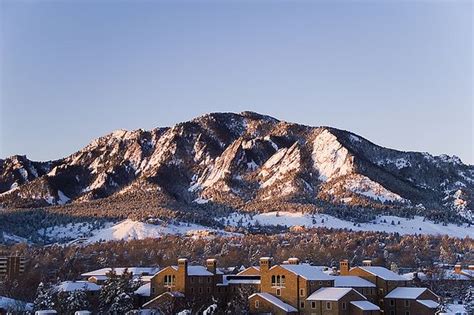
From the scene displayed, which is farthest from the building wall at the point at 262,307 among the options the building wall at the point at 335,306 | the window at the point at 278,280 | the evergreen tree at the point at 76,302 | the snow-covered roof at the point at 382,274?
the evergreen tree at the point at 76,302

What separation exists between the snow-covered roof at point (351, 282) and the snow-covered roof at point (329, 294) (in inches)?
126

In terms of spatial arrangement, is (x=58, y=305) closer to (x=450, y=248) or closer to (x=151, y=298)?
(x=151, y=298)

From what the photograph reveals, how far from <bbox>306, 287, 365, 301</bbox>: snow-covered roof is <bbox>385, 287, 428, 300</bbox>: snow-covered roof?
5640 mm

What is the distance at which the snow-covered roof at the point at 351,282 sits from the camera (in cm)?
7512

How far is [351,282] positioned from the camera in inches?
3017

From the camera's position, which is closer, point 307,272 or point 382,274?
point 307,272

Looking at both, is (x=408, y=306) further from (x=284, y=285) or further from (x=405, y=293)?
(x=284, y=285)

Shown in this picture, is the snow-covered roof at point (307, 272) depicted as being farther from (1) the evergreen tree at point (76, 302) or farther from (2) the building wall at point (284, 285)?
(1) the evergreen tree at point (76, 302)

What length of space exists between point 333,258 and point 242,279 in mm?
72319

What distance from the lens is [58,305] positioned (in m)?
73.4

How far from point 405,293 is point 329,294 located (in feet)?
33.5

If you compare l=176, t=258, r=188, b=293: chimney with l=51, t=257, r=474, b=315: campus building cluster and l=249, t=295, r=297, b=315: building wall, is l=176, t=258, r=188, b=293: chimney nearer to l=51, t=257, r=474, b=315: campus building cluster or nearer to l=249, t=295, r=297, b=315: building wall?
l=51, t=257, r=474, b=315: campus building cluster

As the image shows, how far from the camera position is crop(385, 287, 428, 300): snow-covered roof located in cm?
7544

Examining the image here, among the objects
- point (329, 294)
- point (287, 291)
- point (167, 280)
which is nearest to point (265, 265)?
point (287, 291)
